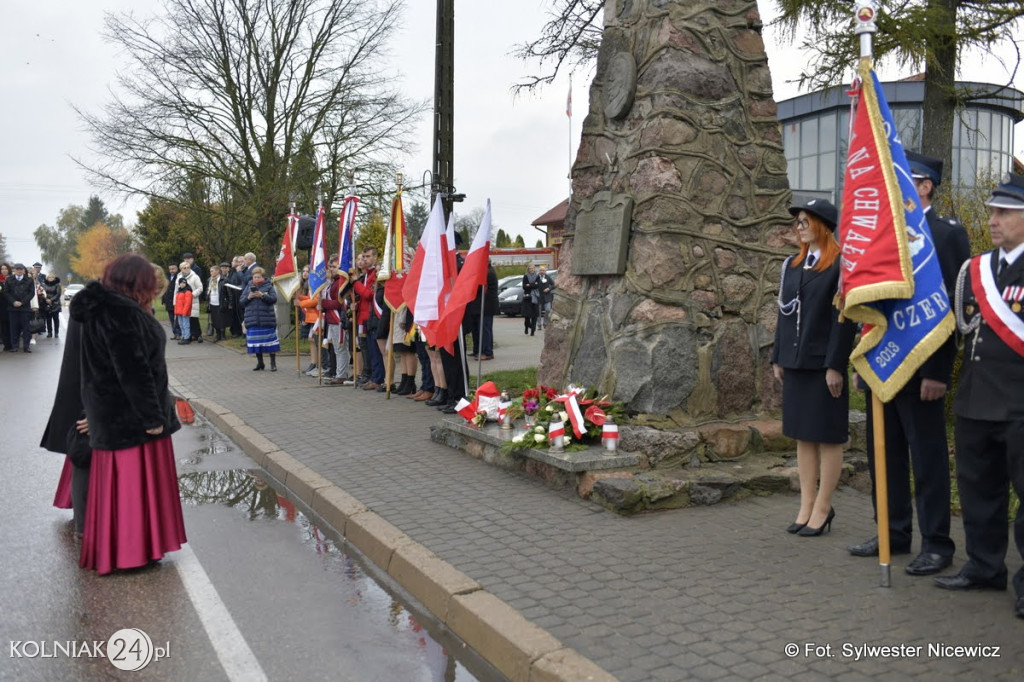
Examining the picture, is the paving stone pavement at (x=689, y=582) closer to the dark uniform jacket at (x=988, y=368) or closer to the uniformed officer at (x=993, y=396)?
the uniformed officer at (x=993, y=396)

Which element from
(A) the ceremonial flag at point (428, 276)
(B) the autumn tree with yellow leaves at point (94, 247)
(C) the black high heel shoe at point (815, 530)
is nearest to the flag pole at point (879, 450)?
(C) the black high heel shoe at point (815, 530)

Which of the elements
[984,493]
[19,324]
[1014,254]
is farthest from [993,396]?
[19,324]

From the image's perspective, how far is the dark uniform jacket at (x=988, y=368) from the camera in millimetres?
4180

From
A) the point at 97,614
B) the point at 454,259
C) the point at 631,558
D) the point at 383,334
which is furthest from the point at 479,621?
the point at 383,334

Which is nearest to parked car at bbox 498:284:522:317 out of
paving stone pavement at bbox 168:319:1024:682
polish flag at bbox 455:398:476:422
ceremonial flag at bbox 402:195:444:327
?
ceremonial flag at bbox 402:195:444:327

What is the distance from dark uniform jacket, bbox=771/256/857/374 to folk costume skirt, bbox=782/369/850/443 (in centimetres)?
9

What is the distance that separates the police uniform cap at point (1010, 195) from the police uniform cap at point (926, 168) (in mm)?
709

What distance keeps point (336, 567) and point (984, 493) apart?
3676 millimetres

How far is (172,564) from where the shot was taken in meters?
5.57

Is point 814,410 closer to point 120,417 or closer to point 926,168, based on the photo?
point 926,168

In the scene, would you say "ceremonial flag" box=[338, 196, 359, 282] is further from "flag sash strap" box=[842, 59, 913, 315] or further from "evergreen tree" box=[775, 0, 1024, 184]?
"flag sash strap" box=[842, 59, 913, 315]

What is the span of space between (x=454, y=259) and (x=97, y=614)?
265 inches

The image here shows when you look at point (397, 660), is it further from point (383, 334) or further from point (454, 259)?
point (383, 334)

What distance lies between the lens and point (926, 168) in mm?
5062
